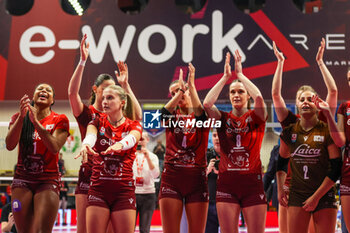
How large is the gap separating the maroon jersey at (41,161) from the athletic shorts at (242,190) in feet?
5.97

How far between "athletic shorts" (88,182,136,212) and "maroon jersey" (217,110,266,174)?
1.12 m

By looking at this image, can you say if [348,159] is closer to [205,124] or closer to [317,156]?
[317,156]

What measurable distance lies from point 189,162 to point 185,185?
0.25 metres

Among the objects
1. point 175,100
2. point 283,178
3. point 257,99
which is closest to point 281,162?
point 283,178

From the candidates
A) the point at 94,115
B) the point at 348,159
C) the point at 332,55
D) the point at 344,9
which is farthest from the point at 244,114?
the point at 344,9

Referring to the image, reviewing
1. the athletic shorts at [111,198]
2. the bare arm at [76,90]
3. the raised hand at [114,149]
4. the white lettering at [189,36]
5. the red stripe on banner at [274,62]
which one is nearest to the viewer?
the raised hand at [114,149]

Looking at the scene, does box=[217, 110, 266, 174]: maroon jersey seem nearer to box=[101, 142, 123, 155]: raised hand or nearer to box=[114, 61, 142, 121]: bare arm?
box=[114, 61, 142, 121]: bare arm

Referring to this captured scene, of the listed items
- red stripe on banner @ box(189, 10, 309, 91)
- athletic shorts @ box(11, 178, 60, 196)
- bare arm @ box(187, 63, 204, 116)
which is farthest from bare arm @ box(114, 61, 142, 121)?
red stripe on banner @ box(189, 10, 309, 91)

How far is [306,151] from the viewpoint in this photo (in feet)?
14.3

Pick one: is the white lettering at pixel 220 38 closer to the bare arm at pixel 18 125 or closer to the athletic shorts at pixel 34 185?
the bare arm at pixel 18 125

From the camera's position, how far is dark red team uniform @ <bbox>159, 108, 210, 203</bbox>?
4531 mm

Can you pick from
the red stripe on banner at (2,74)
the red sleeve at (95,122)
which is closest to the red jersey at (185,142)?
the red sleeve at (95,122)

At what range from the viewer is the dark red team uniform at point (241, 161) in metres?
4.41

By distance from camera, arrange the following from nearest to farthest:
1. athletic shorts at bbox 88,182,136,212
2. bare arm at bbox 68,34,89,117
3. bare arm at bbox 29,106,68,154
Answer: athletic shorts at bbox 88,182,136,212
bare arm at bbox 29,106,68,154
bare arm at bbox 68,34,89,117
